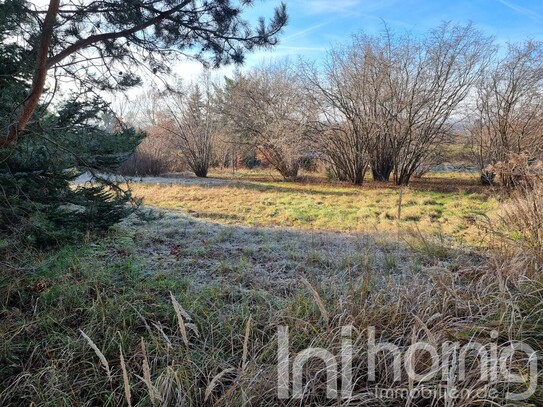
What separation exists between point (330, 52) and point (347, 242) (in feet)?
35.6

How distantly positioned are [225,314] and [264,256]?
152 centimetres

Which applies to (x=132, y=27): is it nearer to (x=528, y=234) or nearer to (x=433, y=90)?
(x=528, y=234)

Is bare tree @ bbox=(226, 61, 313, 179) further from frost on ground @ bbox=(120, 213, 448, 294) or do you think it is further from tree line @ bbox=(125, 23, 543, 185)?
frost on ground @ bbox=(120, 213, 448, 294)

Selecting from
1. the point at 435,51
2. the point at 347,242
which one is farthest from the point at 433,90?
the point at 347,242

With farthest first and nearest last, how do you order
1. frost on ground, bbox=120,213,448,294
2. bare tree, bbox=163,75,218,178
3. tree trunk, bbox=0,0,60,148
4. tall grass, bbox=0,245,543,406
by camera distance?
1. bare tree, bbox=163,75,218,178
2. frost on ground, bbox=120,213,448,294
3. tree trunk, bbox=0,0,60,148
4. tall grass, bbox=0,245,543,406

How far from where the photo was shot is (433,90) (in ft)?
41.0

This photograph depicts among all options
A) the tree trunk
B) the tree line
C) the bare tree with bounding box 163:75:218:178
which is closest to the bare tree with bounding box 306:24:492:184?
the tree line

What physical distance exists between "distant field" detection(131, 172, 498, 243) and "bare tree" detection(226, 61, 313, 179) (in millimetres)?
2966

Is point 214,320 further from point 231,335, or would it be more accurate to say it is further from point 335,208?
point 335,208

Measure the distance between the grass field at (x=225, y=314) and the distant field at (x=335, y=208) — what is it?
2011 mm

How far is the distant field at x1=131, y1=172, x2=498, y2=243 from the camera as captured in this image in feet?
20.0

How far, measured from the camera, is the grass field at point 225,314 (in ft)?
5.61

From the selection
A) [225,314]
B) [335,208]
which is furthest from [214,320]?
[335,208]

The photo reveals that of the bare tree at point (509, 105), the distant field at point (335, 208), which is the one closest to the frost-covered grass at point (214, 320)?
the distant field at point (335, 208)
